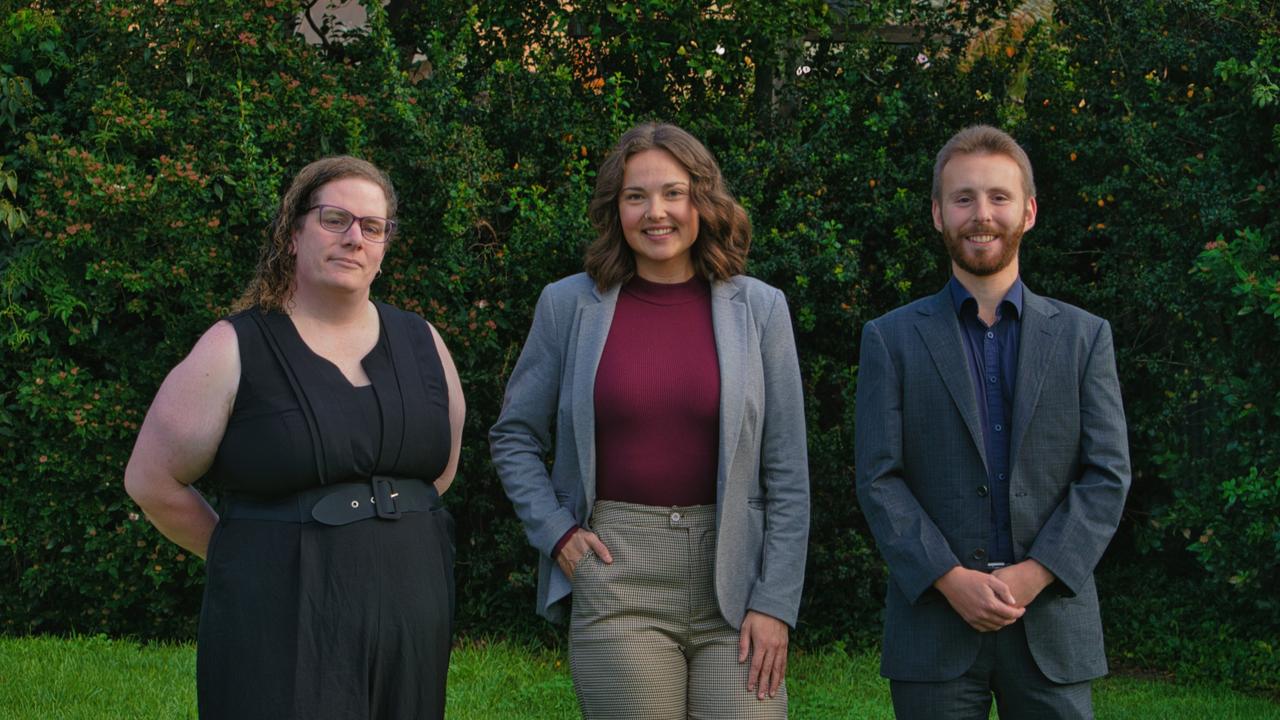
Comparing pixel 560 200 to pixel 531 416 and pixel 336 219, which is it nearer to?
pixel 531 416

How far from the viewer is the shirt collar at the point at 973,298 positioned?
3.36 meters

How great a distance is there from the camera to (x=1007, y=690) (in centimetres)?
316

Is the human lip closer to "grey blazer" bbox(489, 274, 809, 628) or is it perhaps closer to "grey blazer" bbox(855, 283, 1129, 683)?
"grey blazer" bbox(855, 283, 1129, 683)

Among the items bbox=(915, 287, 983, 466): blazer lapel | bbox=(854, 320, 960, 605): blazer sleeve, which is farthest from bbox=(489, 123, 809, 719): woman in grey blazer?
bbox=(915, 287, 983, 466): blazer lapel

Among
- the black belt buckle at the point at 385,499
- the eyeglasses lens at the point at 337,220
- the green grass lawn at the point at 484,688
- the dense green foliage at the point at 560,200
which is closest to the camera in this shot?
the black belt buckle at the point at 385,499

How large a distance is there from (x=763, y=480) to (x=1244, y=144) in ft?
14.2

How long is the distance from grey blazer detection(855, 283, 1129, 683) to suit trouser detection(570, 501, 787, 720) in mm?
436

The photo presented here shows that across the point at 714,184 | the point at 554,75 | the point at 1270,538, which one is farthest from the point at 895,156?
the point at 714,184

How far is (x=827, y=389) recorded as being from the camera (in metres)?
7.09

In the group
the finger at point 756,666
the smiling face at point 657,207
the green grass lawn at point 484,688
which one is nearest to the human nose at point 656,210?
the smiling face at point 657,207

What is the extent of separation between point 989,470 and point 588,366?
1.08m

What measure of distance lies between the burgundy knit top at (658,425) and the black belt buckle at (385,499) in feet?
1.76

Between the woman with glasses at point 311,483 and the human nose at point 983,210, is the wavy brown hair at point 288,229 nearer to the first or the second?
the woman with glasses at point 311,483

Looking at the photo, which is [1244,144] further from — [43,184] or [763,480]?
[43,184]
